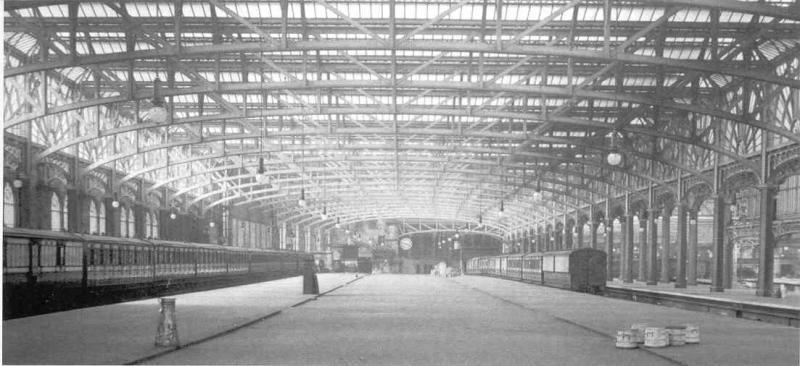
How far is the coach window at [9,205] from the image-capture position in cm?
3578

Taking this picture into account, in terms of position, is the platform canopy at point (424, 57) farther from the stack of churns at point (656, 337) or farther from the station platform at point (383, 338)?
the stack of churns at point (656, 337)

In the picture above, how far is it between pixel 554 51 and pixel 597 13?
574cm

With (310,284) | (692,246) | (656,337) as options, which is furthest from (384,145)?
(656,337)

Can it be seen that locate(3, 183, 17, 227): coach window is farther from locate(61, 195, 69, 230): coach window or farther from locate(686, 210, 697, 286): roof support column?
locate(686, 210, 697, 286): roof support column

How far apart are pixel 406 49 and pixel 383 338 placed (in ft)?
31.4

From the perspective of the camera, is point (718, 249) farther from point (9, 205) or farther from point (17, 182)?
point (9, 205)

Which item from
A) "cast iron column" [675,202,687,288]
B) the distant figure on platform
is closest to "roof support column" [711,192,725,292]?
"cast iron column" [675,202,687,288]

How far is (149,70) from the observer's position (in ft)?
118

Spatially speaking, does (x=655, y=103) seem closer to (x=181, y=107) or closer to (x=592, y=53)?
(x=592, y=53)

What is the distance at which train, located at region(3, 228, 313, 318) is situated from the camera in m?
22.7

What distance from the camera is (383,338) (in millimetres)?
17469

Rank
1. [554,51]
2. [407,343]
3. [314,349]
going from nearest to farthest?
1. [314,349]
2. [407,343]
3. [554,51]

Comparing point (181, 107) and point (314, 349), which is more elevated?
point (181, 107)

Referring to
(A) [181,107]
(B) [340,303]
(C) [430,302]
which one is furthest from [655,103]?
(A) [181,107]
